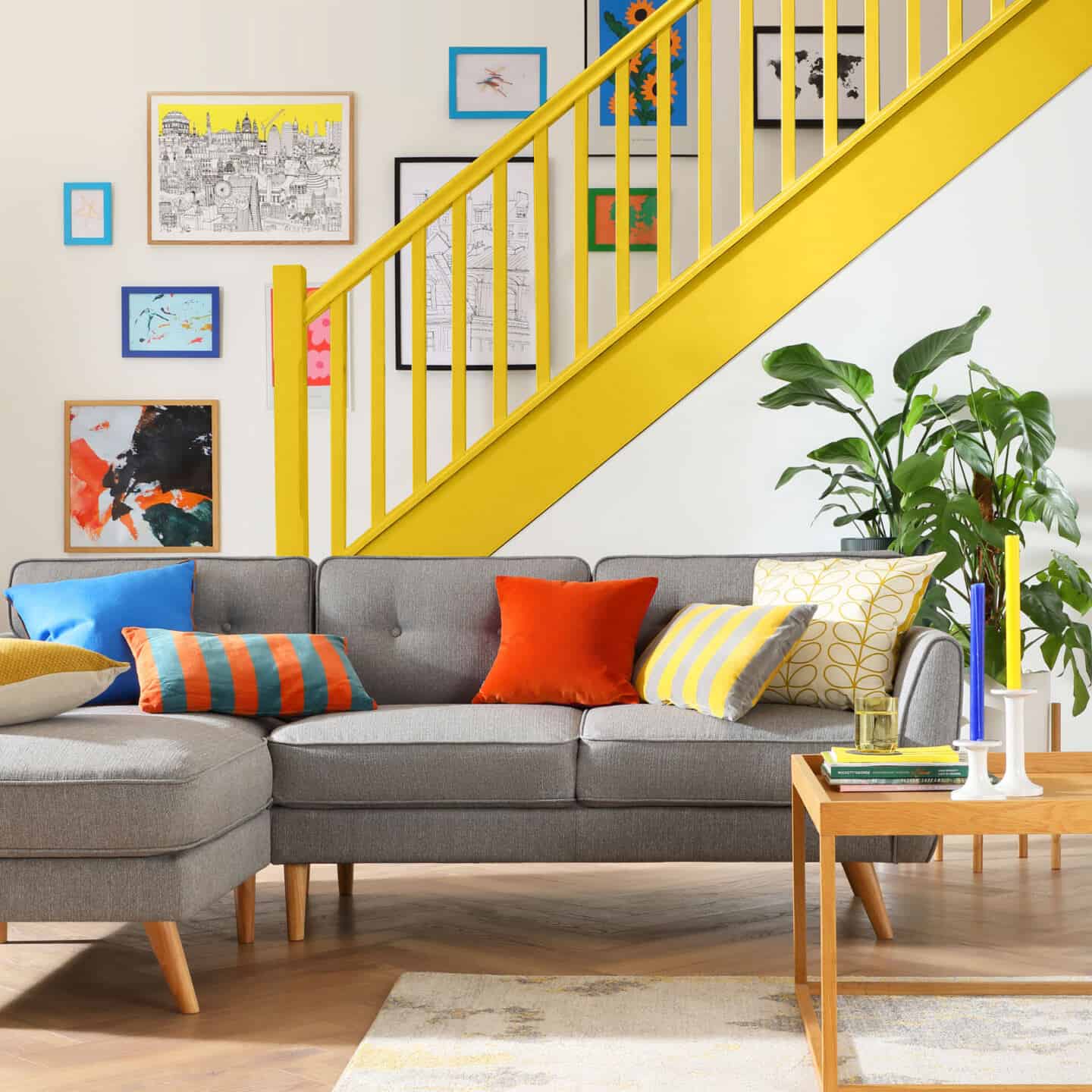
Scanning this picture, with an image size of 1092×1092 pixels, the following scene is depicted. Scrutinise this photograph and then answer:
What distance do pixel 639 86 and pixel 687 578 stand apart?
2.60 m

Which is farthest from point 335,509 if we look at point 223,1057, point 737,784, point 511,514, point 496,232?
point 223,1057

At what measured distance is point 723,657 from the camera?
8.63ft

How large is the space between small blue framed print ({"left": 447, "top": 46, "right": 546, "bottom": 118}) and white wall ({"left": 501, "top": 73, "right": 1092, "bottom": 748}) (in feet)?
5.30

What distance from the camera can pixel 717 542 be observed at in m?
4.29

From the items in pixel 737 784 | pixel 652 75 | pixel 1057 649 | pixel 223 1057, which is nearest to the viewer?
pixel 223 1057

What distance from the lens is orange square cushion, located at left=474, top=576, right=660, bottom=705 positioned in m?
2.84

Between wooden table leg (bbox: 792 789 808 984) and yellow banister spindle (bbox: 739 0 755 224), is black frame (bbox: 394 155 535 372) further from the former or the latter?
wooden table leg (bbox: 792 789 808 984)

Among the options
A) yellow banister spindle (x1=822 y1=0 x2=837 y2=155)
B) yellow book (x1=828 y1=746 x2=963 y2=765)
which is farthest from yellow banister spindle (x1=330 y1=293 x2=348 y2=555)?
yellow book (x1=828 y1=746 x2=963 y2=765)

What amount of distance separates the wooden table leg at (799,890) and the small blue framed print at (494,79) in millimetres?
3533

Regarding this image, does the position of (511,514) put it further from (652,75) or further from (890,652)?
(652,75)

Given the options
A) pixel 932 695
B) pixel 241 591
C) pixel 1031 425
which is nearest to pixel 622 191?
pixel 1031 425

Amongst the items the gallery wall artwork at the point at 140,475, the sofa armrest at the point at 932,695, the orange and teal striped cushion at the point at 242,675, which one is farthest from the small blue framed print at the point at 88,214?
the sofa armrest at the point at 932,695

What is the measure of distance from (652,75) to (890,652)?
9.79 ft

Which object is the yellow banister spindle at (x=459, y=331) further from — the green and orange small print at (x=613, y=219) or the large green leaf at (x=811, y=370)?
the green and orange small print at (x=613, y=219)
